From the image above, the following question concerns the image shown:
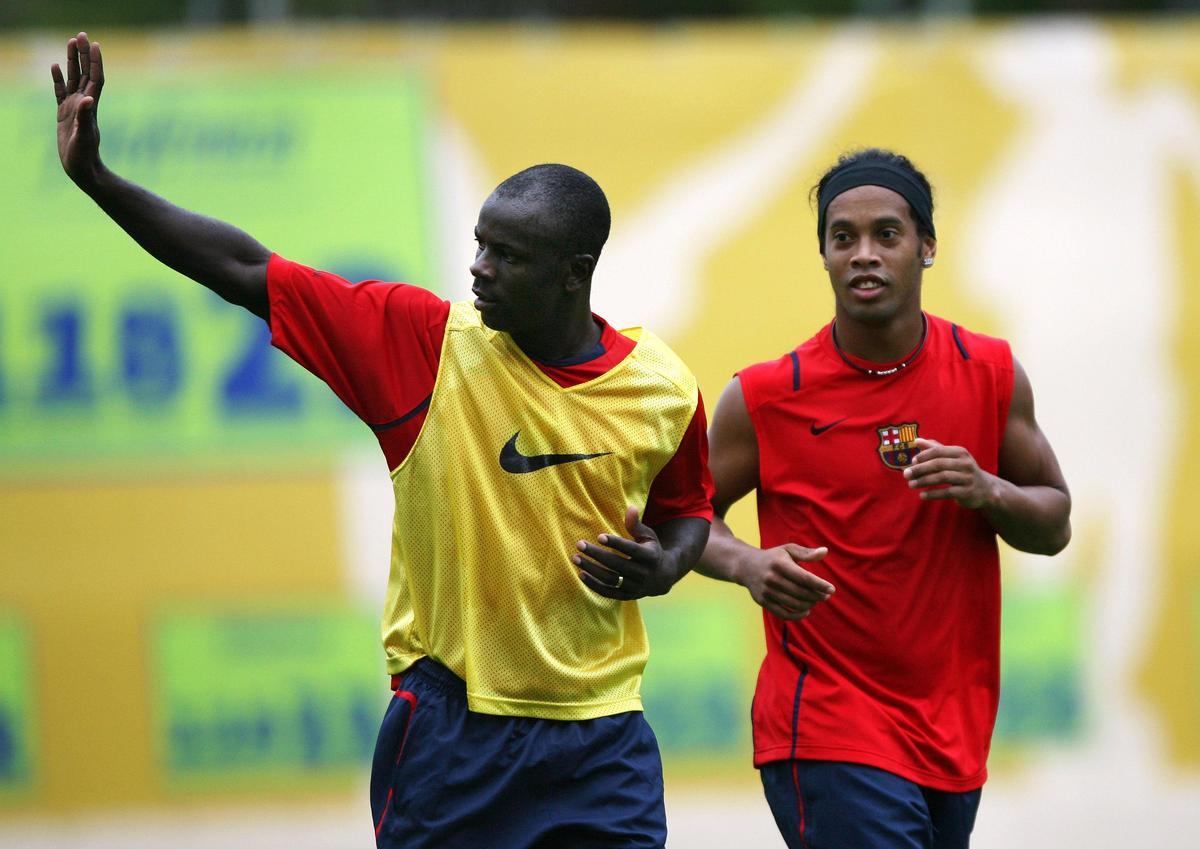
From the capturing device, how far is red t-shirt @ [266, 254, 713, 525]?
383cm

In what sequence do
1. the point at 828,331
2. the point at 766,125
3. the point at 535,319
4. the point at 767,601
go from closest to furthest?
1. the point at 535,319
2. the point at 767,601
3. the point at 828,331
4. the point at 766,125

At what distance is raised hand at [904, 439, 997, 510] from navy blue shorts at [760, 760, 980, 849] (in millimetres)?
734

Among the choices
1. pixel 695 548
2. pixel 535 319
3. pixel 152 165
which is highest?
pixel 152 165

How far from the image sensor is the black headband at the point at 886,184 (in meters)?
4.49

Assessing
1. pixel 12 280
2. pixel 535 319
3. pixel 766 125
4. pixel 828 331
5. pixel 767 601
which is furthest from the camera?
pixel 766 125

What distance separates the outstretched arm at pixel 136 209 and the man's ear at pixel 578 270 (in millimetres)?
710

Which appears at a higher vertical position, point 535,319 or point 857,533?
point 535,319

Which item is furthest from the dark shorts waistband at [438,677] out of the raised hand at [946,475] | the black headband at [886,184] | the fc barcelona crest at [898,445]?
the black headband at [886,184]

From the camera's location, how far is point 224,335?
8188 millimetres

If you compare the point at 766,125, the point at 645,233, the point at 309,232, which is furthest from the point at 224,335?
the point at 766,125

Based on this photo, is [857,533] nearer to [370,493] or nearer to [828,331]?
[828,331]

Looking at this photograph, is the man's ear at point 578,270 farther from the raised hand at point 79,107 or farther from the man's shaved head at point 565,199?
the raised hand at point 79,107

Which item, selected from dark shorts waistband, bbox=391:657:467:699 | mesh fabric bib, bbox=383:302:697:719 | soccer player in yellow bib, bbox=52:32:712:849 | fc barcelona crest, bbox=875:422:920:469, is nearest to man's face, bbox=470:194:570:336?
soccer player in yellow bib, bbox=52:32:712:849

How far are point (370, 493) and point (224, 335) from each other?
41.3 inches
